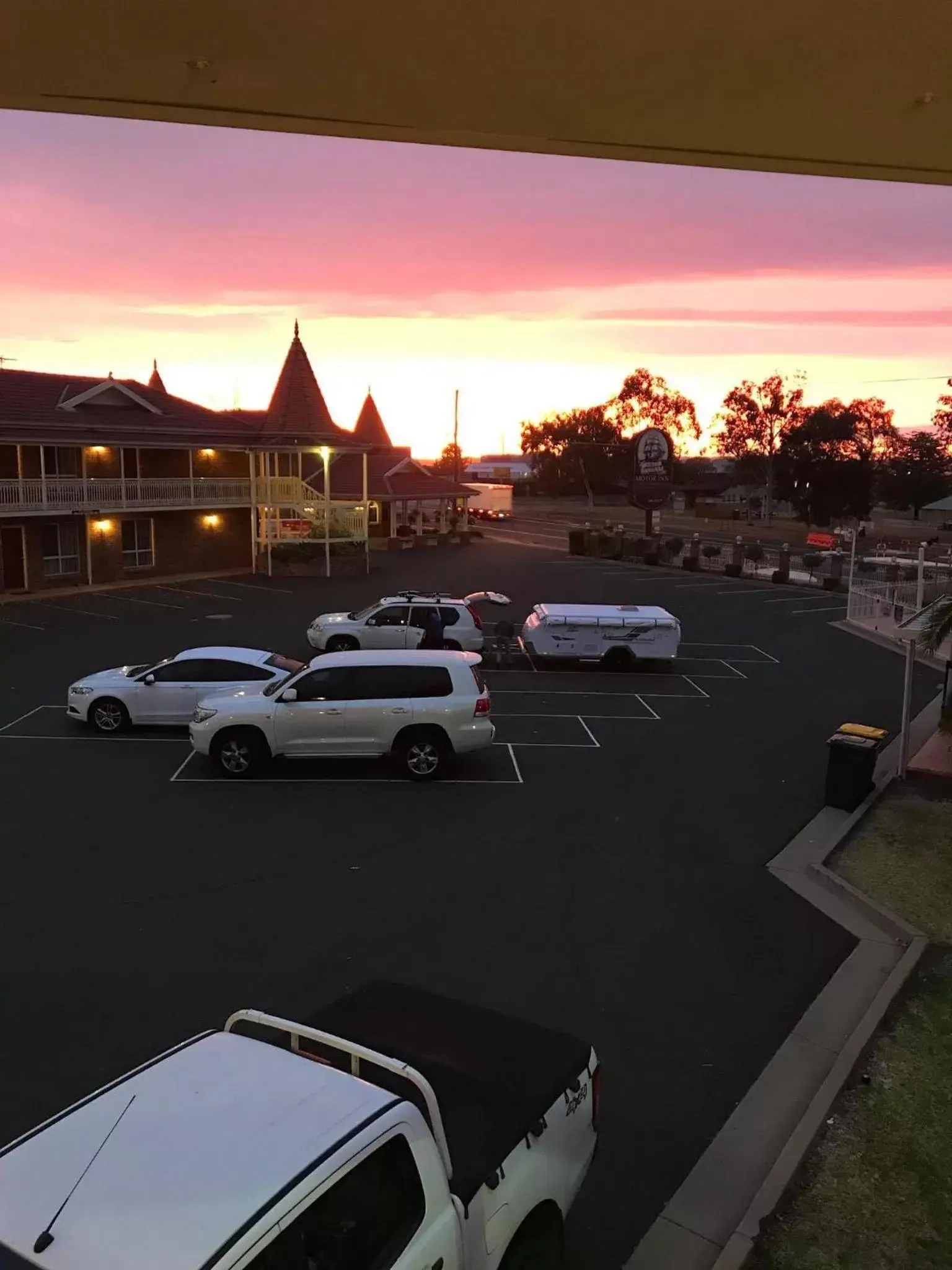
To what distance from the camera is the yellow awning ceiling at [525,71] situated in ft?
8.23

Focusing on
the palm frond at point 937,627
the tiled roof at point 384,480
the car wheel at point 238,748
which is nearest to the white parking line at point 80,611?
the car wheel at point 238,748

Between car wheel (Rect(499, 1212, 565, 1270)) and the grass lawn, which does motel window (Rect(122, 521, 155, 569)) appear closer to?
the grass lawn

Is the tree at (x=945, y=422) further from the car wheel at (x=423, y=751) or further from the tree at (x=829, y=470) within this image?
the car wheel at (x=423, y=751)

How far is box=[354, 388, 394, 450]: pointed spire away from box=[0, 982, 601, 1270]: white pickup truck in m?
67.0

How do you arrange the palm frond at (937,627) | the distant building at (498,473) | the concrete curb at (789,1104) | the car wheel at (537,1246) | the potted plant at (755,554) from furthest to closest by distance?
the distant building at (498,473) < the potted plant at (755,554) < the palm frond at (937,627) < the concrete curb at (789,1104) < the car wheel at (537,1246)

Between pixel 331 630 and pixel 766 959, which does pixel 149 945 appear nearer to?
pixel 766 959

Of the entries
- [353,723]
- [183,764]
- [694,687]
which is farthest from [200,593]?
[353,723]

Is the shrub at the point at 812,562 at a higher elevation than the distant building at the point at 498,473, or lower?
lower

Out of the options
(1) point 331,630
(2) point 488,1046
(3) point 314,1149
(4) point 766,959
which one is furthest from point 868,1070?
(1) point 331,630

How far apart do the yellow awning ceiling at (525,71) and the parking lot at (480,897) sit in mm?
5918

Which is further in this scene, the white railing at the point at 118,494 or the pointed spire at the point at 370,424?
the pointed spire at the point at 370,424

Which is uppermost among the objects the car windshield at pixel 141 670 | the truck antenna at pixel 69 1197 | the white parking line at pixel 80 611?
the truck antenna at pixel 69 1197

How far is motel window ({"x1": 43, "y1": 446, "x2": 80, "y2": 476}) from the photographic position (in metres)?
34.7

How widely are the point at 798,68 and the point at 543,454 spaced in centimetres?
12075
